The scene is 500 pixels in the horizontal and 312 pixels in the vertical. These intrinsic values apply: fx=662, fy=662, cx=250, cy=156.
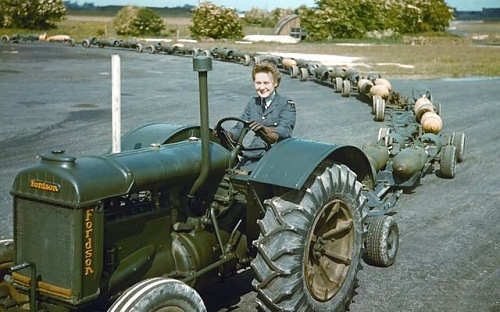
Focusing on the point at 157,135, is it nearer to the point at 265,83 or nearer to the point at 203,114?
the point at 265,83

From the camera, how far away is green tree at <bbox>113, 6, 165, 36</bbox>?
57938 mm

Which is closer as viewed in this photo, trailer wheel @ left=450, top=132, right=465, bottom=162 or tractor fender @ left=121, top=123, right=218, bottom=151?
tractor fender @ left=121, top=123, right=218, bottom=151

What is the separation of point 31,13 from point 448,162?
5055 centimetres

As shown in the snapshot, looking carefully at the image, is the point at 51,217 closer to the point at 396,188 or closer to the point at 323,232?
the point at 323,232

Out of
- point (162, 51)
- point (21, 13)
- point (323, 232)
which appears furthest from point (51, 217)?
point (21, 13)

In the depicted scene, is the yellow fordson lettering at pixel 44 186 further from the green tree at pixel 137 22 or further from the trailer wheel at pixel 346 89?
the green tree at pixel 137 22

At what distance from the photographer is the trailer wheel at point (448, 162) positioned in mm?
10266

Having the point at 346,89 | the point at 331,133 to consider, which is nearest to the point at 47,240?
the point at 331,133

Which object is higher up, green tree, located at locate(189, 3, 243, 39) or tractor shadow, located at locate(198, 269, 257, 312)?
green tree, located at locate(189, 3, 243, 39)

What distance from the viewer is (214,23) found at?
5369 cm

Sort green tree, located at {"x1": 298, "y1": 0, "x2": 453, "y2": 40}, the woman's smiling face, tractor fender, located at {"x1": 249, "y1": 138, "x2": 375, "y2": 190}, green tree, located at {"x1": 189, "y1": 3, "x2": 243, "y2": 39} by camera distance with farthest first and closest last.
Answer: green tree, located at {"x1": 298, "y1": 0, "x2": 453, "y2": 40} → green tree, located at {"x1": 189, "y1": 3, "x2": 243, "y2": 39} → the woman's smiling face → tractor fender, located at {"x1": 249, "y1": 138, "x2": 375, "y2": 190}

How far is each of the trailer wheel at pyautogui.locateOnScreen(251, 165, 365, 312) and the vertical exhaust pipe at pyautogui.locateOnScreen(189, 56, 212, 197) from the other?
1.64ft

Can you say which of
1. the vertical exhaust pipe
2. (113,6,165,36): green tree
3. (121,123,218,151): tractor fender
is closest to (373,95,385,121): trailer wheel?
(121,123,218,151): tractor fender

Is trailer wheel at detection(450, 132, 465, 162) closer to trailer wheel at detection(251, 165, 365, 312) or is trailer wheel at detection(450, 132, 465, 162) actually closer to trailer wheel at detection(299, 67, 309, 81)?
trailer wheel at detection(251, 165, 365, 312)
